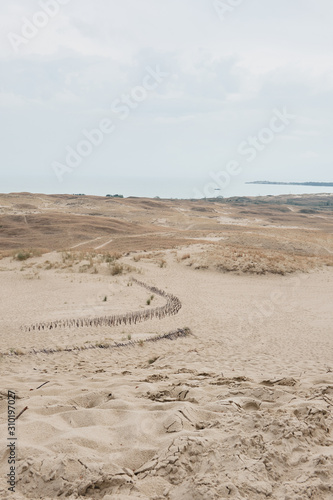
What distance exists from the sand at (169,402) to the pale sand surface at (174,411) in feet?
→ 0.05

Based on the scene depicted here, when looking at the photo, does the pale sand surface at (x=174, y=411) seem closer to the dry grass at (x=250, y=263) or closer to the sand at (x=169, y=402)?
the sand at (x=169, y=402)

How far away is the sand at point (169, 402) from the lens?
131 inches

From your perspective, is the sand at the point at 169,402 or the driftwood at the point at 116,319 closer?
the sand at the point at 169,402

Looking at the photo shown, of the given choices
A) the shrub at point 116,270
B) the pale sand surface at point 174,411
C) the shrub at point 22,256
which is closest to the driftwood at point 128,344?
the pale sand surface at point 174,411

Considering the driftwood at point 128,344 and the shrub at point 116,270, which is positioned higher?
the shrub at point 116,270

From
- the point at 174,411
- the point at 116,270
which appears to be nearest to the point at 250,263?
the point at 116,270

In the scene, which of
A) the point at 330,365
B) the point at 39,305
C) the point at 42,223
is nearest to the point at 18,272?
the point at 39,305

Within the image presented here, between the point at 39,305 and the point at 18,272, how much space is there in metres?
7.09

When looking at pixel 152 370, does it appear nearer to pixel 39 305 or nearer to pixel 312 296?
pixel 39 305

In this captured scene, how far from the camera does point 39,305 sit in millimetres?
14367

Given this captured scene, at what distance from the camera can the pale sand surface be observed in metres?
3.30

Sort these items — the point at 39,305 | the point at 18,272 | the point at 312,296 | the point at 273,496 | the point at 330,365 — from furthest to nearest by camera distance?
1. the point at 18,272
2. the point at 312,296
3. the point at 39,305
4. the point at 330,365
5. the point at 273,496

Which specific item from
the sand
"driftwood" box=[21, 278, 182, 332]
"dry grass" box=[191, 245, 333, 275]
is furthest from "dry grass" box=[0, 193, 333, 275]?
the sand

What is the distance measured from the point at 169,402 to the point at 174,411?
49 cm
